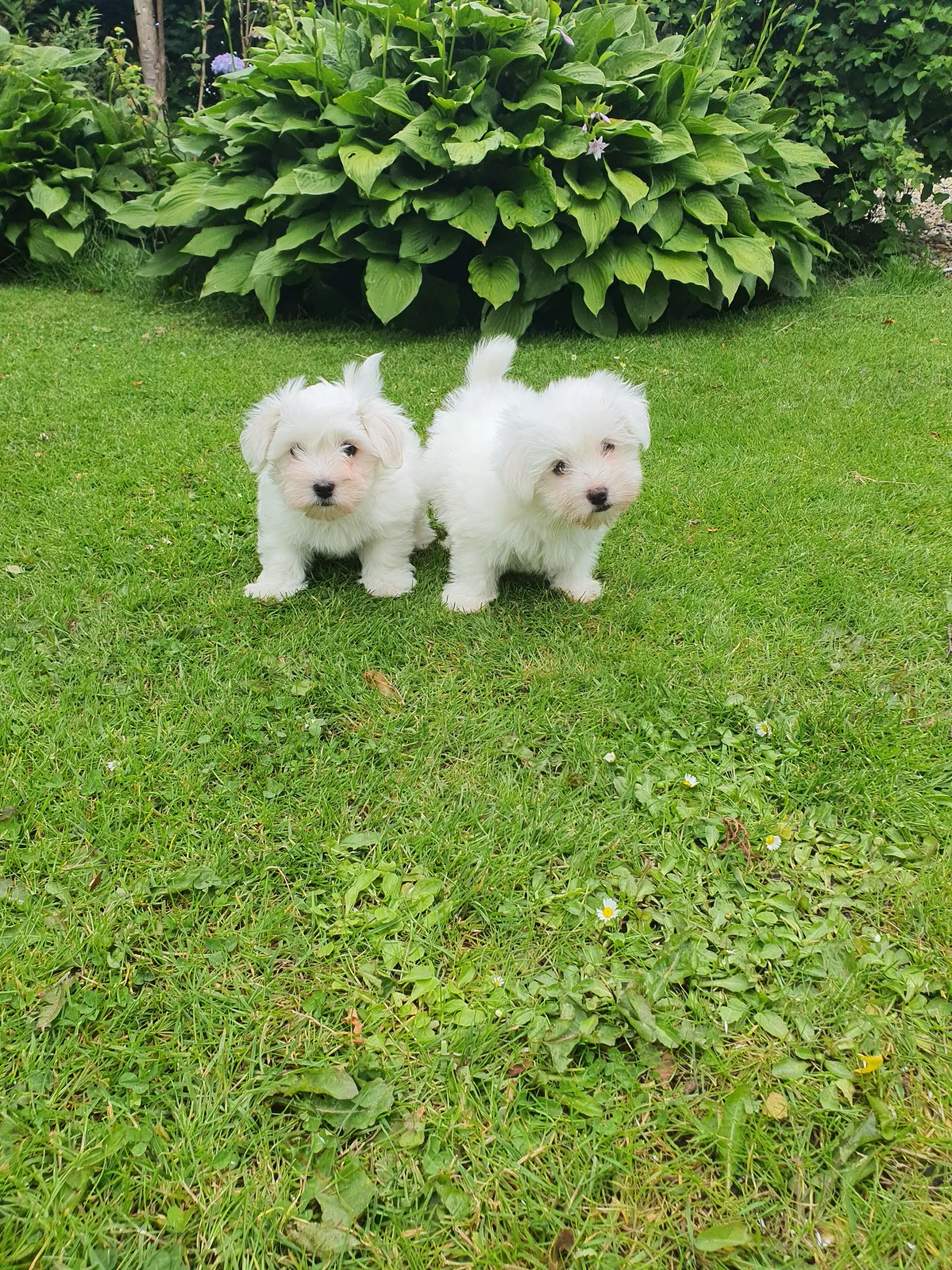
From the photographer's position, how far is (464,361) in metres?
5.94

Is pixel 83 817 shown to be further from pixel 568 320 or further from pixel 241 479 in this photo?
pixel 568 320

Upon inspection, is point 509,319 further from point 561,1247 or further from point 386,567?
point 561,1247

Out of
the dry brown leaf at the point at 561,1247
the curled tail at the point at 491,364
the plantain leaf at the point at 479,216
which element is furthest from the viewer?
the plantain leaf at the point at 479,216

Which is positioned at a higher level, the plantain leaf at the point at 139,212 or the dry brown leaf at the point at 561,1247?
the plantain leaf at the point at 139,212

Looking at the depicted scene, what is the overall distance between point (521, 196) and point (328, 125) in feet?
5.51

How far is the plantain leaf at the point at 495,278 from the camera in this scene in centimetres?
602

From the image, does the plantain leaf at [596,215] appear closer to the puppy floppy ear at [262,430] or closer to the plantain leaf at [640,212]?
the plantain leaf at [640,212]

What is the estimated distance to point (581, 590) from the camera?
126 inches

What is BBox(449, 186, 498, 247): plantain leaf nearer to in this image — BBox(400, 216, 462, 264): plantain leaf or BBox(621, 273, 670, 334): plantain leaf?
BBox(400, 216, 462, 264): plantain leaf

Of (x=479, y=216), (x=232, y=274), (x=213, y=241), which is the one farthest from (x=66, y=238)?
(x=479, y=216)

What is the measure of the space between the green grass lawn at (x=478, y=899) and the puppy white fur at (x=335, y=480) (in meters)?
0.17

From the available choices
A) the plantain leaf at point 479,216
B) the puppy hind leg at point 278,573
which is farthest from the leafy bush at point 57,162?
the puppy hind leg at point 278,573

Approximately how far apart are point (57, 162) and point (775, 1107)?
953 centimetres

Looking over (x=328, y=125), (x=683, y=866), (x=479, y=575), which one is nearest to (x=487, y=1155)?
(x=683, y=866)
